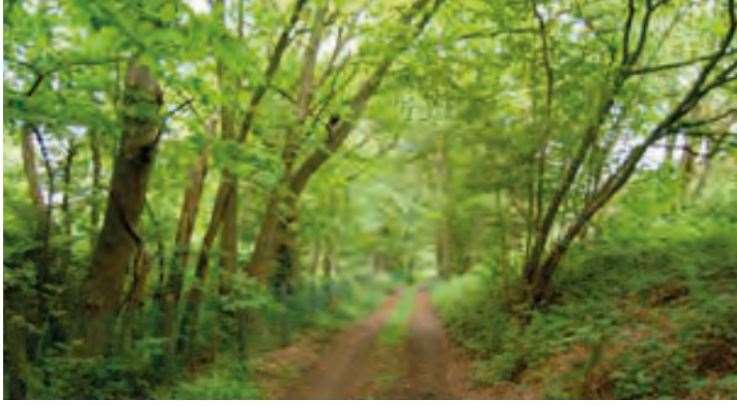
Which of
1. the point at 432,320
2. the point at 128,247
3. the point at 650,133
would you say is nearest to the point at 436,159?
the point at 432,320

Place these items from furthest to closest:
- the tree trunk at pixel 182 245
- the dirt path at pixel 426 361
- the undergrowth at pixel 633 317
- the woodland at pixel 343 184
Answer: the dirt path at pixel 426 361
the tree trunk at pixel 182 245
the undergrowth at pixel 633 317
the woodland at pixel 343 184

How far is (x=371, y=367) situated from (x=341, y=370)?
522mm

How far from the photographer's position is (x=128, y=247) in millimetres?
8297

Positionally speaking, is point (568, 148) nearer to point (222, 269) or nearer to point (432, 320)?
point (222, 269)

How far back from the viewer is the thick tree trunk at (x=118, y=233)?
789cm

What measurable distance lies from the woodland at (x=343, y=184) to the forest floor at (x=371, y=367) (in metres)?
0.08

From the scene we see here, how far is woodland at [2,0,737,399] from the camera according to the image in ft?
22.5

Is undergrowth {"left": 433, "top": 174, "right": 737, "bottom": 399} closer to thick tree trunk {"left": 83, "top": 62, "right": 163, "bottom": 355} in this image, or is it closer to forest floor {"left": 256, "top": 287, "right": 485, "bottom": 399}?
forest floor {"left": 256, "top": 287, "right": 485, "bottom": 399}

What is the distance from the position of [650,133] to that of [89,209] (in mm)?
8122

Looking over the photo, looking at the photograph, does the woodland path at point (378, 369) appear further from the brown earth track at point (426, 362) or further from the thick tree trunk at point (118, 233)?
the thick tree trunk at point (118, 233)

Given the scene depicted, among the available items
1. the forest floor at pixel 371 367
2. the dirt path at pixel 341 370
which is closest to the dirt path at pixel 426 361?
the forest floor at pixel 371 367

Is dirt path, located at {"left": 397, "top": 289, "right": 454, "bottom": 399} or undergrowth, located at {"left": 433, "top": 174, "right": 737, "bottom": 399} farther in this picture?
dirt path, located at {"left": 397, "top": 289, "right": 454, "bottom": 399}

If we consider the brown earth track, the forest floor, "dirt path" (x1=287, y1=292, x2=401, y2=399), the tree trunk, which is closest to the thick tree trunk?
the tree trunk

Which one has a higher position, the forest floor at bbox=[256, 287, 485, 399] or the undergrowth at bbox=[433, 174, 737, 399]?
the undergrowth at bbox=[433, 174, 737, 399]
